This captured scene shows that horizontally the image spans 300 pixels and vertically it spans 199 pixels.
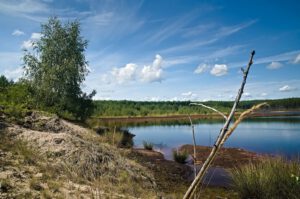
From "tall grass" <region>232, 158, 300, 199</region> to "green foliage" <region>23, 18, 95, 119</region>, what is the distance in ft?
49.2

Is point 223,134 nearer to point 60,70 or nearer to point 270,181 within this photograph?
point 270,181

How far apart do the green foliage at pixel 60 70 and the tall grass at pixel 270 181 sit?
49.2 feet

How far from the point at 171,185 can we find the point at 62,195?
626 centimetres

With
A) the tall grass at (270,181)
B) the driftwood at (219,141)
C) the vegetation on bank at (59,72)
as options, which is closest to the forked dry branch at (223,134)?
the driftwood at (219,141)

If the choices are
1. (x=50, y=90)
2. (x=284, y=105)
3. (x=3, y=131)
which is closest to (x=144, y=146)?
(x=50, y=90)

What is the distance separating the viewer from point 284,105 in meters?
98.1

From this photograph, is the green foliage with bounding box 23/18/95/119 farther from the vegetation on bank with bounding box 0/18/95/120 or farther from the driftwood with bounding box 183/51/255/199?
the driftwood with bounding box 183/51/255/199

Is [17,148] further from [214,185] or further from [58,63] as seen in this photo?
[58,63]

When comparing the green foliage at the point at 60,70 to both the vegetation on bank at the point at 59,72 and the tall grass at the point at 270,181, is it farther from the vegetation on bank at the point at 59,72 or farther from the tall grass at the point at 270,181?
the tall grass at the point at 270,181

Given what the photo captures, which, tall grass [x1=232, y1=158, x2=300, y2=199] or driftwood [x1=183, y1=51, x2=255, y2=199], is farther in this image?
tall grass [x1=232, y1=158, x2=300, y2=199]

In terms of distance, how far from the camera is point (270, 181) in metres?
8.10

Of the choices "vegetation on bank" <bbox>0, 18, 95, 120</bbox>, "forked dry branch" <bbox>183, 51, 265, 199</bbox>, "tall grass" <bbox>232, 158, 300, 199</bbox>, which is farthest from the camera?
"vegetation on bank" <bbox>0, 18, 95, 120</bbox>

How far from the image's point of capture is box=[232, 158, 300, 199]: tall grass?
7598 mm

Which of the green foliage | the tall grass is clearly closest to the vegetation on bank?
the green foliage
